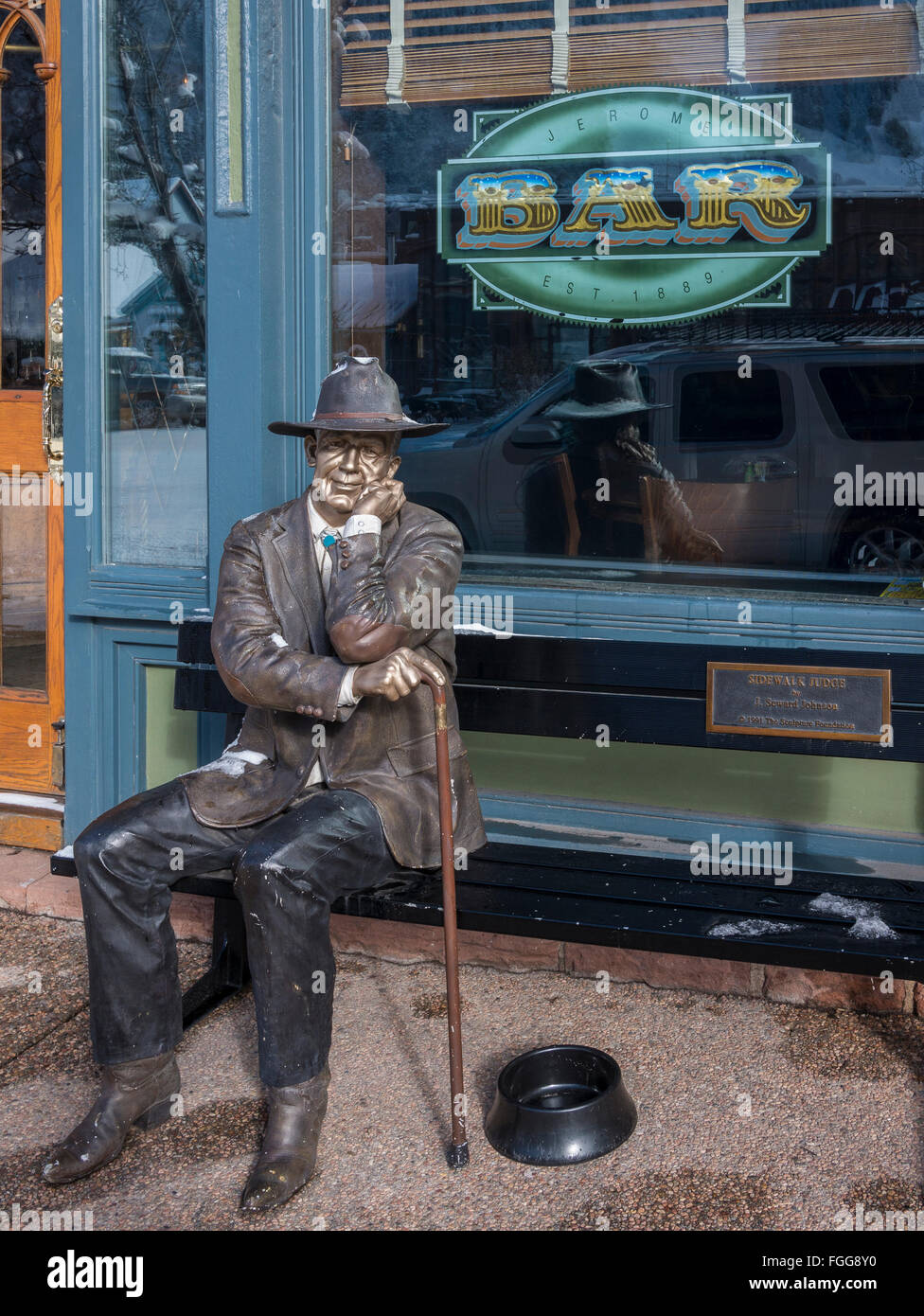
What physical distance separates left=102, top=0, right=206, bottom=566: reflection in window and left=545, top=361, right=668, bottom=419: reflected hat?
3.95 feet

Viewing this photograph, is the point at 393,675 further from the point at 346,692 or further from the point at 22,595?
the point at 22,595

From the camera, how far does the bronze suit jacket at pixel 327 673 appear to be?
3283 millimetres

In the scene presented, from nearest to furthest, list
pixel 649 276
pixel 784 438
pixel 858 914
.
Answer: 1. pixel 858 914
2. pixel 784 438
3. pixel 649 276

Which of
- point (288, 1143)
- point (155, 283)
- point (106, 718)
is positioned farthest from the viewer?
point (106, 718)

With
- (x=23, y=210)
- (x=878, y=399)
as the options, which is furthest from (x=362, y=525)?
(x=23, y=210)

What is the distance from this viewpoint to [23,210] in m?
4.86

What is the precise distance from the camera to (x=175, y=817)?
331 cm

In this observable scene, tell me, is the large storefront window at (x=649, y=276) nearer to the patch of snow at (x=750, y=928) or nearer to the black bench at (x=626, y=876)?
the black bench at (x=626, y=876)

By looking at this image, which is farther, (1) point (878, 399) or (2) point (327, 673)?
(1) point (878, 399)

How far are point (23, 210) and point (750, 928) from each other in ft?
11.7

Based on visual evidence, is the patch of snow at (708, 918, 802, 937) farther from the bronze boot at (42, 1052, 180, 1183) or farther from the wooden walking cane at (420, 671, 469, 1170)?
the bronze boot at (42, 1052, 180, 1183)

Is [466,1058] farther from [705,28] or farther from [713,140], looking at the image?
[705,28]

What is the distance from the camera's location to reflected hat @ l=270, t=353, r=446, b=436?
3362mm

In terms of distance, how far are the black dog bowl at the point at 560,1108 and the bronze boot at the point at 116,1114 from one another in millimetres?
795
